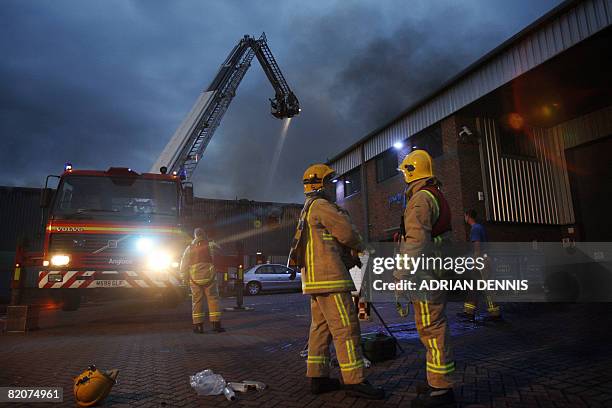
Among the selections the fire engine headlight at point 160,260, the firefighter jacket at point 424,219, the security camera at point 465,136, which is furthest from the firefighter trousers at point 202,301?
the security camera at point 465,136

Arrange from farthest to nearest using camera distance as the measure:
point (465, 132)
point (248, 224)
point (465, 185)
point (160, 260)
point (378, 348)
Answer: point (248, 224)
point (465, 132)
point (465, 185)
point (160, 260)
point (378, 348)

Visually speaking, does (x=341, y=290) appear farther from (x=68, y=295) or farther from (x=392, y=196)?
(x=392, y=196)

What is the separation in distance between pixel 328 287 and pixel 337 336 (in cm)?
37

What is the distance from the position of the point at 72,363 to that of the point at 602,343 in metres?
6.22

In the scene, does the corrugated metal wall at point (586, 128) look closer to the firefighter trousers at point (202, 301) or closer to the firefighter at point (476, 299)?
the firefighter at point (476, 299)

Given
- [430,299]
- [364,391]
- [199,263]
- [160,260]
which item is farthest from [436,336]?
[160,260]

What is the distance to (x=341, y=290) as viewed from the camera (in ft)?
9.66

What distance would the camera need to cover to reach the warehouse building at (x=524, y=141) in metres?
10.8

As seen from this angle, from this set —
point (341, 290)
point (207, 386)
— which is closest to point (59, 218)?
point (207, 386)

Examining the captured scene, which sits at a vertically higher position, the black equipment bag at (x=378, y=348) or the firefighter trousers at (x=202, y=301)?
the firefighter trousers at (x=202, y=301)

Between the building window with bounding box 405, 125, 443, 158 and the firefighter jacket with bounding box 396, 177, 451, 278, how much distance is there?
11.5 m

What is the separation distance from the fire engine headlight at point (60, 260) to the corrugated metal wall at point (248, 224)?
1804 cm

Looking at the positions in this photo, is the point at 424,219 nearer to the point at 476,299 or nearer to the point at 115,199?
the point at 476,299

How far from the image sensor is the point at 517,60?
10.5m
